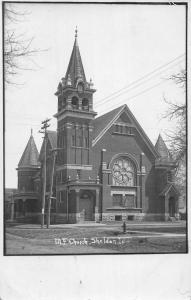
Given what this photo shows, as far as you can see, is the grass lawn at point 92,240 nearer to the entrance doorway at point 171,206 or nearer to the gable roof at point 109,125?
the entrance doorway at point 171,206

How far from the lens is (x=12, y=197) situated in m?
8.24

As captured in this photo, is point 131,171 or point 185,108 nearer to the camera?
point 185,108

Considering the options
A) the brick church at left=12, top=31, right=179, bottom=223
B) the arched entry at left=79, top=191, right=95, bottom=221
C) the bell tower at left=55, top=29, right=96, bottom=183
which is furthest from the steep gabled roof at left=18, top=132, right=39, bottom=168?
the arched entry at left=79, top=191, right=95, bottom=221

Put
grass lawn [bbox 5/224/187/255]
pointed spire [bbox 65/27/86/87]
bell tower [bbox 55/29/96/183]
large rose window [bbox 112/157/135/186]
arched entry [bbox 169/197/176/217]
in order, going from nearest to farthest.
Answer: grass lawn [bbox 5/224/187/255]
pointed spire [bbox 65/27/86/87]
bell tower [bbox 55/29/96/183]
arched entry [bbox 169/197/176/217]
large rose window [bbox 112/157/135/186]

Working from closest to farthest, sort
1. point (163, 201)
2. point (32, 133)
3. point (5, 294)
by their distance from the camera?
point (5, 294) < point (32, 133) < point (163, 201)

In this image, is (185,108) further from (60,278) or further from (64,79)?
(60,278)

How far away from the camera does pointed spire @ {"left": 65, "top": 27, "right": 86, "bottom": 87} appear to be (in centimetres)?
839

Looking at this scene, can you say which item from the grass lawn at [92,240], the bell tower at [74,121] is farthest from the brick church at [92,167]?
the grass lawn at [92,240]

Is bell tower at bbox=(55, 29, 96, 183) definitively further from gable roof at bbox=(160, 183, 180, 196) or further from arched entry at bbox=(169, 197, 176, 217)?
arched entry at bbox=(169, 197, 176, 217)

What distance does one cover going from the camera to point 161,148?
352 inches

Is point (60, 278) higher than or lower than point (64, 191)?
lower

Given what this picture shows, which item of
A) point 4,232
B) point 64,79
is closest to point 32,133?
point 64,79

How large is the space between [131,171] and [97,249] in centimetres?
171

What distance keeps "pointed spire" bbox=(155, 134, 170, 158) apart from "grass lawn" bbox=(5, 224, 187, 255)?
1347 mm
